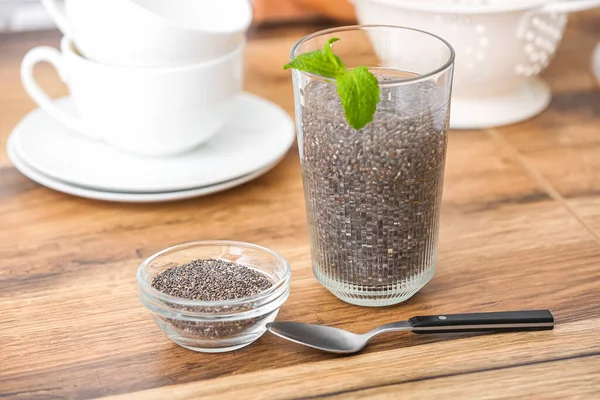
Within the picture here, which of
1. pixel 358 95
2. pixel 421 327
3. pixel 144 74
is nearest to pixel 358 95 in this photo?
pixel 358 95

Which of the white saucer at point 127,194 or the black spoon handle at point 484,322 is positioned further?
the white saucer at point 127,194

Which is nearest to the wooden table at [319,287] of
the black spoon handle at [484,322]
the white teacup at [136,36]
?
the black spoon handle at [484,322]

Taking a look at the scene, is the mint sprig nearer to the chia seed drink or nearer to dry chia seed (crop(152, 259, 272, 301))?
the chia seed drink

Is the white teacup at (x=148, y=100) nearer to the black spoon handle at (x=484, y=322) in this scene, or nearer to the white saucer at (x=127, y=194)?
the white saucer at (x=127, y=194)

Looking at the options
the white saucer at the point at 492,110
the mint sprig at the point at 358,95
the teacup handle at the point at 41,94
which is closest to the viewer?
the mint sprig at the point at 358,95

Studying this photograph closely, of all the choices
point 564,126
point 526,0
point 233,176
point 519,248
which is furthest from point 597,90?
point 233,176

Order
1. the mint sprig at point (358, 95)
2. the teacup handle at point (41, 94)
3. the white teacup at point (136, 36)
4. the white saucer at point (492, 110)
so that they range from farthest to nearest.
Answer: the white saucer at point (492, 110)
the teacup handle at point (41, 94)
the white teacup at point (136, 36)
the mint sprig at point (358, 95)

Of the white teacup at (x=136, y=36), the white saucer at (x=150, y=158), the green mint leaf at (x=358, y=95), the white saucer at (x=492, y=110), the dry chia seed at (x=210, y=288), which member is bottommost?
the white saucer at (x=492, y=110)

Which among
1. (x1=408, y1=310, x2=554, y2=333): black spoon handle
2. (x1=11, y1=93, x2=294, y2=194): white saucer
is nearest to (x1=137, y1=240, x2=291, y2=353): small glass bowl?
(x1=408, y1=310, x2=554, y2=333): black spoon handle
